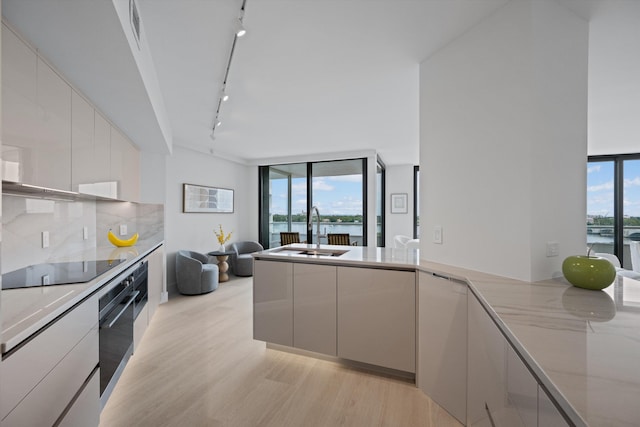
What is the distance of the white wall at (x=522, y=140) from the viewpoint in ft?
5.33

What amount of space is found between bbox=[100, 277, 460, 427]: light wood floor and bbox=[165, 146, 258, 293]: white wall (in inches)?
90.0

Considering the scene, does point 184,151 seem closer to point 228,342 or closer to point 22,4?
point 228,342

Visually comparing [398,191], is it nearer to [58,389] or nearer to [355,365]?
[355,365]

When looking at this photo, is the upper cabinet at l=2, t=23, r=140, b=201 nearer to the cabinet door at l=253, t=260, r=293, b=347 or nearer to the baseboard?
the cabinet door at l=253, t=260, r=293, b=347

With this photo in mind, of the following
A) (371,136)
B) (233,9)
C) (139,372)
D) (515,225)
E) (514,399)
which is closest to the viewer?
(514,399)

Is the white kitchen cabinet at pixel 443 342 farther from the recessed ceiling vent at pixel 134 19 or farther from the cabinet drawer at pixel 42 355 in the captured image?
the recessed ceiling vent at pixel 134 19

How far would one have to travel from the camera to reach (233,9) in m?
1.83

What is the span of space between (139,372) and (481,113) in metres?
3.17

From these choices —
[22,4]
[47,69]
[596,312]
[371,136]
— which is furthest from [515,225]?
[371,136]

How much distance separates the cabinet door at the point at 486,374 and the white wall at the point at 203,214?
15.1 feet

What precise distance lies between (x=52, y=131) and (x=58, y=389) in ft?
4.66

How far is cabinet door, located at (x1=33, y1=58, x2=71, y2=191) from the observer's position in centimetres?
164

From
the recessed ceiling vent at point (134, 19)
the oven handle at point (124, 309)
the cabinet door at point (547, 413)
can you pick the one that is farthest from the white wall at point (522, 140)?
the oven handle at point (124, 309)

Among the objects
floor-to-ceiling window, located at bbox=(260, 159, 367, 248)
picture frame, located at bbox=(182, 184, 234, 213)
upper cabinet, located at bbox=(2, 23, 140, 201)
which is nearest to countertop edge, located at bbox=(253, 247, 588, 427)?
upper cabinet, located at bbox=(2, 23, 140, 201)
